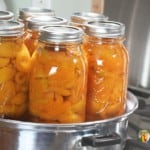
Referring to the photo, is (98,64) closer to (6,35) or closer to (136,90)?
(6,35)

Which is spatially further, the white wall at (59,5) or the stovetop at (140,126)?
the white wall at (59,5)

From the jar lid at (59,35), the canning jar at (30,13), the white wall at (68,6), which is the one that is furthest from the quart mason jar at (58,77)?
the white wall at (68,6)

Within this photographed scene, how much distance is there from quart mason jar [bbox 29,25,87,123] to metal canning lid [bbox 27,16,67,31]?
0.16 feet

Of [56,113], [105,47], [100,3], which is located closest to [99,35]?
[105,47]

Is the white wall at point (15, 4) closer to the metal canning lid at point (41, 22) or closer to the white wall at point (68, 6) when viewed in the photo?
the white wall at point (68, 6)

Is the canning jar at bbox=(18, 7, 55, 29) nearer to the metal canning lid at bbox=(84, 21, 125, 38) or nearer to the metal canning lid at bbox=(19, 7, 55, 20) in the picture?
the metal canning lid at bbox=(19, 7, 55, 20)

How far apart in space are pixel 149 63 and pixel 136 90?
10cm

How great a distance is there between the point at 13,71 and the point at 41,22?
10 cm

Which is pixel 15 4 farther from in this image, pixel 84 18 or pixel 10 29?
pixel 10 29

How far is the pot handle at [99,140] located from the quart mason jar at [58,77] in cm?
3

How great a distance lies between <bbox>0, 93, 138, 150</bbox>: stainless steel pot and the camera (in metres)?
0.54

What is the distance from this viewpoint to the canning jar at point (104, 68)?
60cm

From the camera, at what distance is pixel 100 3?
1281 millimetres

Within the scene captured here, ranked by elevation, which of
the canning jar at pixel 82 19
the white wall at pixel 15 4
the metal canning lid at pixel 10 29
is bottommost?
the white wall at pixel 15 4
